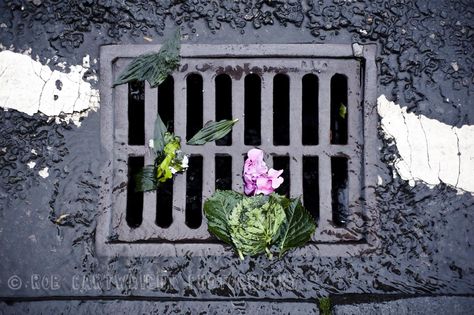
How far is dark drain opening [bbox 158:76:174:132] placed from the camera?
1809 millimetres

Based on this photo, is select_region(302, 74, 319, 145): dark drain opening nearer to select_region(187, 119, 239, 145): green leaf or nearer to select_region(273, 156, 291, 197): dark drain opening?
select_region(273, 156, 291, 197): dark drain opening

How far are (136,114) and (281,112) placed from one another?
490mm

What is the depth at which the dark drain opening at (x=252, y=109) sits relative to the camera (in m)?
1.84

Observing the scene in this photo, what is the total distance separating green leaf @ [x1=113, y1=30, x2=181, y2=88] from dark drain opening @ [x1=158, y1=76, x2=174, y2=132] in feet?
0.37

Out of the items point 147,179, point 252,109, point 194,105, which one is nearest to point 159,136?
point 147,179

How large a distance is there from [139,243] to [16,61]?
68 centimetres

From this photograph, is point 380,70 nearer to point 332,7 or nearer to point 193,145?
point 332,7

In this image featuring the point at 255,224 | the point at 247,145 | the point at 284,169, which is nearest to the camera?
the point at 255,224

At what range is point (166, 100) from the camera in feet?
6.07

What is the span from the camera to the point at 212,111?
168cm

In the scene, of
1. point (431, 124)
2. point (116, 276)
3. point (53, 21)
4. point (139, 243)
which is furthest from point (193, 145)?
point (431, 124)

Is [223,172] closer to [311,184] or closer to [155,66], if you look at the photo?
[311,184]

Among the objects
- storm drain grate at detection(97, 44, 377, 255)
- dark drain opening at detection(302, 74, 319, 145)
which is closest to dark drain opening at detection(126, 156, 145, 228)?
storm drain grate at detection(97, 44, 377, 255)

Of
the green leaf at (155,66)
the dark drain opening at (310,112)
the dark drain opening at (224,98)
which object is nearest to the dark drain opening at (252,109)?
the dark drain opening at (224,98)
